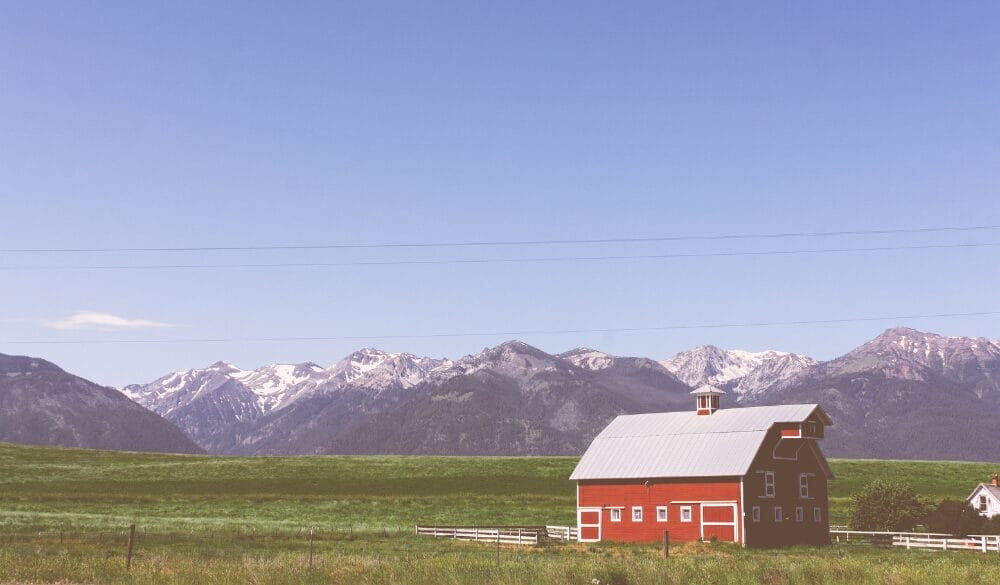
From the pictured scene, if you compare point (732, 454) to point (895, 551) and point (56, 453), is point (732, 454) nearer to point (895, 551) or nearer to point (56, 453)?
point (895, 551)

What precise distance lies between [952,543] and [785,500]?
11.4 m

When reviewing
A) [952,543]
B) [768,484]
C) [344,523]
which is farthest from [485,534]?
[952,543]

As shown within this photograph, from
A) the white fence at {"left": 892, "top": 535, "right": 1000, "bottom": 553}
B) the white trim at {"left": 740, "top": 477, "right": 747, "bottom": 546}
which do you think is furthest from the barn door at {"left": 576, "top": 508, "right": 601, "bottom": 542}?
the white fence at {"left": 892, "top": 535, "right": 1000, "bottom": 553}

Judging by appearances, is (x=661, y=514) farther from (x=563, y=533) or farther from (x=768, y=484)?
(x=768, y=484)

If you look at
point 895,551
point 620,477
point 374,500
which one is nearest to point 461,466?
point 374,500

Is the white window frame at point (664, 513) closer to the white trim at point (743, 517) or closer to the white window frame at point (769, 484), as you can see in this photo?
the white trim at point (743, 517)

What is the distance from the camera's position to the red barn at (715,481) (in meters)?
→ 66.4

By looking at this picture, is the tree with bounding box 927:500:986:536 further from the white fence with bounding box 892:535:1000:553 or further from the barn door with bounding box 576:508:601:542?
the barn door with bounding box 576:508:601:542

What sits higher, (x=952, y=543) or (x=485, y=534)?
(x=485, y=534)

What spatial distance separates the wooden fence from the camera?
61.4 meters

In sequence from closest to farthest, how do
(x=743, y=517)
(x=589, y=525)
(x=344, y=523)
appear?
(x=743, y=517)
(x=589, y=525)
(x=344, y=523)

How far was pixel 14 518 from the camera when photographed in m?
73.1

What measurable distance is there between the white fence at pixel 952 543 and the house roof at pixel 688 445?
10.0 m

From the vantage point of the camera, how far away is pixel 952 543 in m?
60.2
